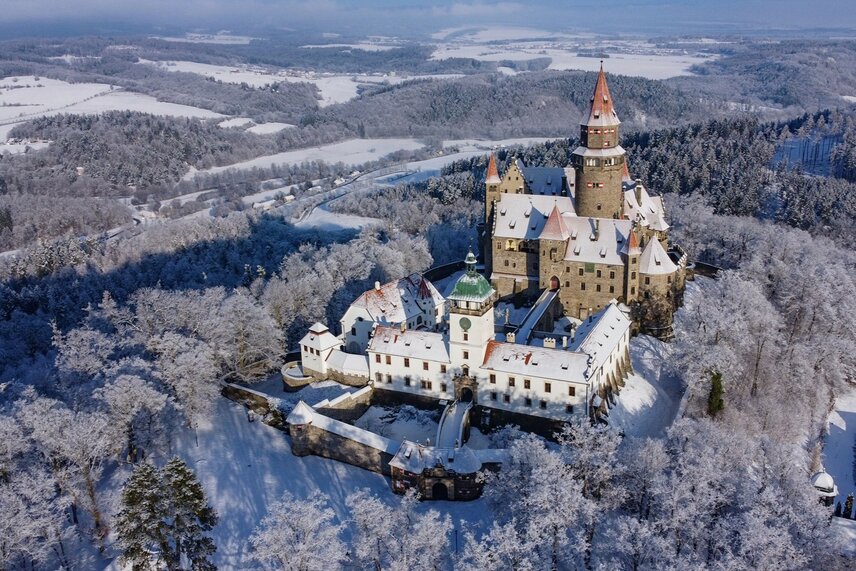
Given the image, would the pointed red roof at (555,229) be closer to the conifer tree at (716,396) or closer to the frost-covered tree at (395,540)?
the conifer tree at (716,396)

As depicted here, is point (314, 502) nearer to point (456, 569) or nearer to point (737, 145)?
point (456, 569)

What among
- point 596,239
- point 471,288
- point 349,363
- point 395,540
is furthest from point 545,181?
point 395,540

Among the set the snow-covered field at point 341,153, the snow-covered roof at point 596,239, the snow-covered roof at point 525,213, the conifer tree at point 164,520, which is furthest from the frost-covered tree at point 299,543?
the snow-covered field at point 341,153

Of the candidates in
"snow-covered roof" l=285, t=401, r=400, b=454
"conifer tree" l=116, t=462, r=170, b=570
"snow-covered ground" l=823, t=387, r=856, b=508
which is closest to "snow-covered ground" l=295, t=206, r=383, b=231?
"snow-covered roof" l=285, t=401, r=400, b=454

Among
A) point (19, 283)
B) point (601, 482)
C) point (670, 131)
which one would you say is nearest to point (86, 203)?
point (19, 283)

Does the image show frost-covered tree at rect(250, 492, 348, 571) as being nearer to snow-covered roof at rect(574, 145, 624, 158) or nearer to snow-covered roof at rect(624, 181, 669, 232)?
snow-covered roof at rect(574, 145, 624, 158)
